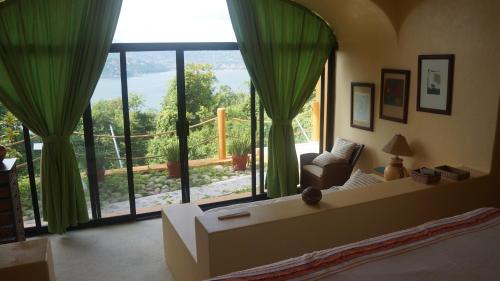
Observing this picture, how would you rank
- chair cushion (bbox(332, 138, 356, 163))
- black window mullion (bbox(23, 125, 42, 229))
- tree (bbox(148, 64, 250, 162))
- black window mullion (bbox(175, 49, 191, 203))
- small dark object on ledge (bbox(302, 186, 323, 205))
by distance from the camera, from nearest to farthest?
small dark object on ledge (bbox(302, 186, 323, 205)) → black window mullion (bbox(23, 125, 42, 229)) → black window mullion (bbox(175, 49, 191, 203)) → tree (bbox(148, 64, 250, 162)) → chair cushion (bbox(332, 138, 356, 163))

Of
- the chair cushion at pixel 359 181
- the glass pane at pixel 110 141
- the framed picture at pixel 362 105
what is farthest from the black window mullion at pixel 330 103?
the glass pane at pixel 110 141

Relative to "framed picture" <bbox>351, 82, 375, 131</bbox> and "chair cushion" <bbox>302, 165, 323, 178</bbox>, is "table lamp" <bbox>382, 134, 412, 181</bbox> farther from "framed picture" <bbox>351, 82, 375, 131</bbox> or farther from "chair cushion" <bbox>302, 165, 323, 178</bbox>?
"chair cushion" <bbox>302, 165, 323, 178</bbox>

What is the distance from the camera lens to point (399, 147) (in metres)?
3.92

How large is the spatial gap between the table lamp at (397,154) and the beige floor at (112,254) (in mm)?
2294

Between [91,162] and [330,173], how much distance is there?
2711mm

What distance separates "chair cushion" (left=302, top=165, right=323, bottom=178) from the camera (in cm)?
460

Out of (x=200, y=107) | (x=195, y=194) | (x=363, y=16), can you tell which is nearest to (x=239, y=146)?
(x=200, y=107)

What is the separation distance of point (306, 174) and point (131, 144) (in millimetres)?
2122

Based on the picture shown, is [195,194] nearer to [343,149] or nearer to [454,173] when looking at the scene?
[343,149]

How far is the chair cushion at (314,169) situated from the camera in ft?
15.1

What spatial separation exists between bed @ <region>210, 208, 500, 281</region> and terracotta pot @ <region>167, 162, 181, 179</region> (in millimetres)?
3007

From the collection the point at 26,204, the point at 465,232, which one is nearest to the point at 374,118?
the point at 465,232

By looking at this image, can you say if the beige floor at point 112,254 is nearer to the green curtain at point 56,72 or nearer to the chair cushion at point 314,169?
the green curtain at point 56,72

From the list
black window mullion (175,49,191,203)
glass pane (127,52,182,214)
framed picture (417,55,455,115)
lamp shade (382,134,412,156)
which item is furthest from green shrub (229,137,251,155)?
framed picture (417,55,455,115)
